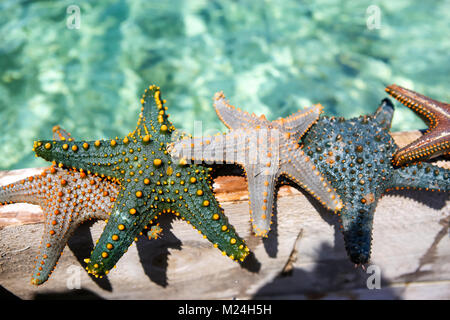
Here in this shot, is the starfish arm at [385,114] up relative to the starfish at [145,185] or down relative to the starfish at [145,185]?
up

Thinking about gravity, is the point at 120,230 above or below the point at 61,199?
below

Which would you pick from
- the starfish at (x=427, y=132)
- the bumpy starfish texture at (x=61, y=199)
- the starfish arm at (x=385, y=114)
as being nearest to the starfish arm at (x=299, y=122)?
the starfish arm at (x=385, y=114)

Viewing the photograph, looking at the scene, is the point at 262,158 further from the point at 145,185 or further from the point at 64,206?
the point at 64,206

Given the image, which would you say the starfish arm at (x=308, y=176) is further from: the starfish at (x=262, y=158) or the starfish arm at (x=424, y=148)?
the starfish arm at (x=424, y=148)

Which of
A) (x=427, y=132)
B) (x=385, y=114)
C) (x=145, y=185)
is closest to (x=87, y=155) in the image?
(x=145, y=185)

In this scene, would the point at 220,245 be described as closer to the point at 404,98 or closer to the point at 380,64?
the point at 404,98

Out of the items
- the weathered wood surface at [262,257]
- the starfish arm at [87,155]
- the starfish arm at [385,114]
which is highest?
the starfish arm at [385,114]
